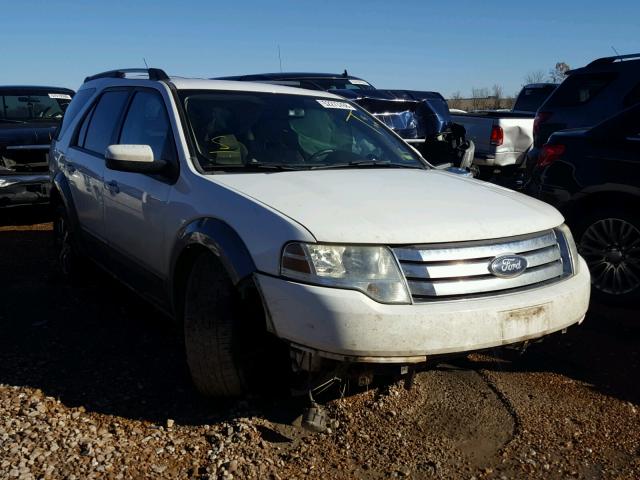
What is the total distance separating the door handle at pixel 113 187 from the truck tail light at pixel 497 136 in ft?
27.1

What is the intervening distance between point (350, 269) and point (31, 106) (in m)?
8.09

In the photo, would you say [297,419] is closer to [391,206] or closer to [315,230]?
[315,230]

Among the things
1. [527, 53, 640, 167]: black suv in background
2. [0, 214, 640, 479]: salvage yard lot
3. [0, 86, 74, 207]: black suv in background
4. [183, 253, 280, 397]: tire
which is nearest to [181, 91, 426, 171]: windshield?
[183, 253, 280, 397]: tire

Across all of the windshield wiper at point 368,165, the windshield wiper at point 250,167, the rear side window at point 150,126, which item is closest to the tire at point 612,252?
the windshield wiper at point 368,165

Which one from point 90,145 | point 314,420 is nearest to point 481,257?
point 314,420

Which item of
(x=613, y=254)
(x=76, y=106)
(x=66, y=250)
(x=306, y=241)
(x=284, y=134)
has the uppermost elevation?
(x=76, y=106)

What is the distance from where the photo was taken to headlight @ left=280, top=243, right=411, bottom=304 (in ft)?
8.84

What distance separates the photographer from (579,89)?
27.5 feet

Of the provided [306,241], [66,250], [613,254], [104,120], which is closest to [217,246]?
[306,241]

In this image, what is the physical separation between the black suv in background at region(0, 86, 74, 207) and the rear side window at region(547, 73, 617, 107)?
21.3 ft

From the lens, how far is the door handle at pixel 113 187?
13.7 ft

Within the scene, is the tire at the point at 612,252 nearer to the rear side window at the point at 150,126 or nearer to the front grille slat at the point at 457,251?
the front grille slat at the point at 457,251

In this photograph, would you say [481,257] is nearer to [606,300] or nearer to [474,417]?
[474,417]

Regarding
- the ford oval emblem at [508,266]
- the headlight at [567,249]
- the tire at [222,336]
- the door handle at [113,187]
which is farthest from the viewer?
the door handle at [113,187]
